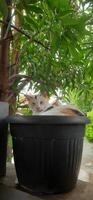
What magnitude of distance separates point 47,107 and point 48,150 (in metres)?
0.22

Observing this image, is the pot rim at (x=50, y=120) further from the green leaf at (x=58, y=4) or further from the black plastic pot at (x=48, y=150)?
the green leaf at (x=58, y=4)

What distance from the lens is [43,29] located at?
65 cm

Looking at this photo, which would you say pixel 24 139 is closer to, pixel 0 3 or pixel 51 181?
pixel 51 181

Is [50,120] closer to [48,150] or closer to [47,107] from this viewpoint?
[48,150]

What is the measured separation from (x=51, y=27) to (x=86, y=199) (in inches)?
15.1

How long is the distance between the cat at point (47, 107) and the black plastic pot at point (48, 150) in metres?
0.07

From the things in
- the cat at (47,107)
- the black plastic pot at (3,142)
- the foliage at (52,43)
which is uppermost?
the foliage at (52,43)

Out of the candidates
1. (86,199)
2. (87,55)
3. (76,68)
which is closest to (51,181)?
(86,199)

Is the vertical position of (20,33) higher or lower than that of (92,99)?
higher

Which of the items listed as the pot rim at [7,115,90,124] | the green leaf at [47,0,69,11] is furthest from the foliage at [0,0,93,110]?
the pot rim at [7,115,90,124]

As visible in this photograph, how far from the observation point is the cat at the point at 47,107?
2.32 ft

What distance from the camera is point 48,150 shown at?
0.61 metres

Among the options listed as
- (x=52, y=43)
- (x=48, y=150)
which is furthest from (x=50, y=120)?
(x=52, y=43)

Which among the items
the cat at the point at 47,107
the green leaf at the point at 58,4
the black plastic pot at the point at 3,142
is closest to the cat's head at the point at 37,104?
the cat at the point at 47,107
